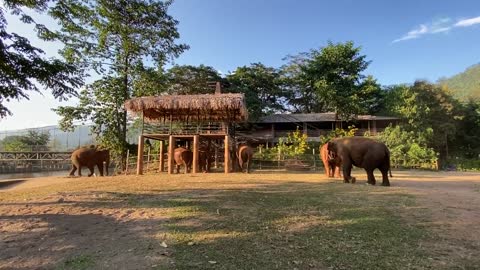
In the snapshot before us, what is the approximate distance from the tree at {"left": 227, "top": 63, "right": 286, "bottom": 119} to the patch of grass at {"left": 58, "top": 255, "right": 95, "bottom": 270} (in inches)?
1225

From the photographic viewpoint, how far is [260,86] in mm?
39688

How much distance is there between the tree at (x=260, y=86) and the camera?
36.3 m

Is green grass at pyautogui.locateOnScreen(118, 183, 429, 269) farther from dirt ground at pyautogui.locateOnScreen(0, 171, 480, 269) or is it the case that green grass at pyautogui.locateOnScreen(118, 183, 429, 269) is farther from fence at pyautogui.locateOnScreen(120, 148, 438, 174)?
fence at pyautogui.locateOnScreen(120, 148, 438, 174)

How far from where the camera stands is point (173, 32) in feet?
80.0

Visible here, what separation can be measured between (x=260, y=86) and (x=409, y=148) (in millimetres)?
15918

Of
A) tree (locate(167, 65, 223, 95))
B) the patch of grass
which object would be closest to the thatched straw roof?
the patch of grass

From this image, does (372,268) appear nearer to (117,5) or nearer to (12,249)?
(12,249)

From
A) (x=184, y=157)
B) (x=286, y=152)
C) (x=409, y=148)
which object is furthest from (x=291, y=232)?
(x=409, y=148)

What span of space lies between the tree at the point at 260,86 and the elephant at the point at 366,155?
23.3m

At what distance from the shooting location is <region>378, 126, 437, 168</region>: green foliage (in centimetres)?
2941

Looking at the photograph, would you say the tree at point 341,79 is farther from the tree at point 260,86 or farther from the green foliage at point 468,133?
the green foliage at point 468,133

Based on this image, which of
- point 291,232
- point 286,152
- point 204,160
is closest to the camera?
point 291,232

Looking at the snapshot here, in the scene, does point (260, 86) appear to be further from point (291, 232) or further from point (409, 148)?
point (291, 232)

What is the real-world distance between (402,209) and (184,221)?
4010mm
